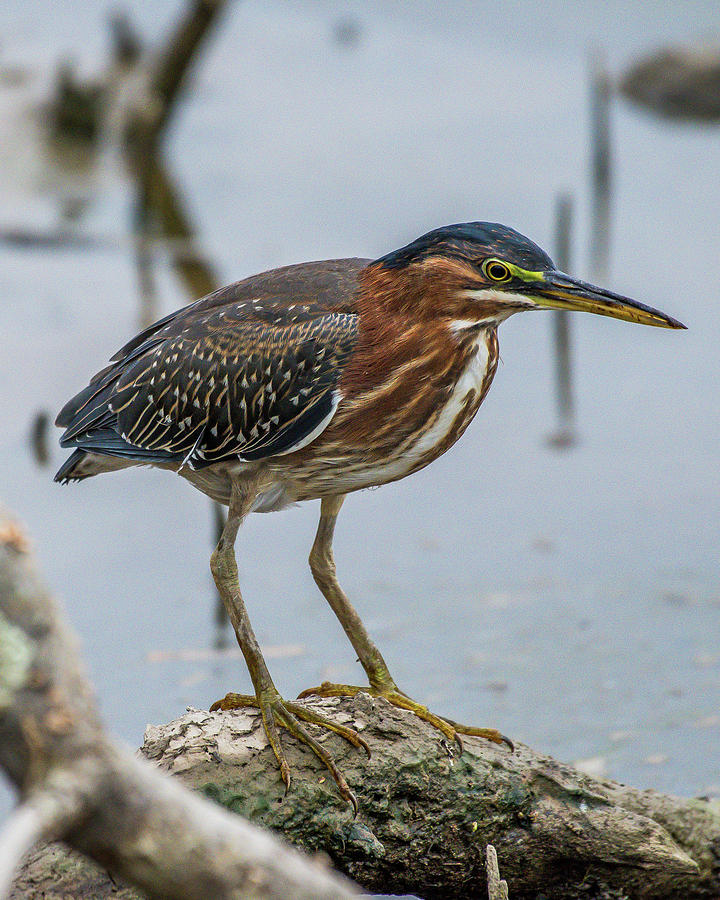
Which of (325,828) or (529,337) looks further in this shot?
(529,337)

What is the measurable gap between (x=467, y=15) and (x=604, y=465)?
26.7ft

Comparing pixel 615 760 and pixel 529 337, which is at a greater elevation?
pixel 529 337

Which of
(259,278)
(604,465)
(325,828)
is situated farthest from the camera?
(604,465)

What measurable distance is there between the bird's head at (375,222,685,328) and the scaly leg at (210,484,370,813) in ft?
3.06

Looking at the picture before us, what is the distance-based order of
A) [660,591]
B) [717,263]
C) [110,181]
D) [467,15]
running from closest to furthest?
[660,591], [717,263], [110,181], [467,15]

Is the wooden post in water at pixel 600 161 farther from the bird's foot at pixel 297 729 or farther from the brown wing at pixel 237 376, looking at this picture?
the bird's foot at pixel 297 729

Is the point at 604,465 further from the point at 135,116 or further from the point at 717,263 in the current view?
the point at 135,116

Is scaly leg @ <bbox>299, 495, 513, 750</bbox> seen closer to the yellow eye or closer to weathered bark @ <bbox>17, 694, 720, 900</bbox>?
weathered bark @ <bbox>17, 694, 720, 900</bbox>

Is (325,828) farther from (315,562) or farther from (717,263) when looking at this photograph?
(717,263)

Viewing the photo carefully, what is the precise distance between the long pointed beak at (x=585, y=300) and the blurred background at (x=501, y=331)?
210cm

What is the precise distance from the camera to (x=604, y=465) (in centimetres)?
Answer: 832

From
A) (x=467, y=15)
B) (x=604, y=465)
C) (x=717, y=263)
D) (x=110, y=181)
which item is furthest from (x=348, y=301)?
(x=467, y=15)

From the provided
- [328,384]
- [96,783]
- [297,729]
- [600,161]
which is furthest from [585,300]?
[600,161]

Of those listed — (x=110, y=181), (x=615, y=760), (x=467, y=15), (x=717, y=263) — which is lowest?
(x=615, y=760)
